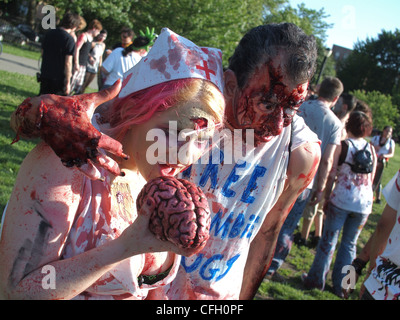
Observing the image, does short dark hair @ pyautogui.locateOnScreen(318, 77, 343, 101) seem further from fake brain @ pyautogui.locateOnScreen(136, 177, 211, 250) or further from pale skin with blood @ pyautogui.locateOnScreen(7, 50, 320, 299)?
fake brain @ pyautogui.locateOnScreen(136, 177, 211, 250)

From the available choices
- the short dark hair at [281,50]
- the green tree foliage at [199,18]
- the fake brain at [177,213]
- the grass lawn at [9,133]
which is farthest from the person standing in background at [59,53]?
the green tree foliage at [199,18]

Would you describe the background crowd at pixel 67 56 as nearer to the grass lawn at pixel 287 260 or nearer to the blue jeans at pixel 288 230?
the grass lawn at pixel 287 260

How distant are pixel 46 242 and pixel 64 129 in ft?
1.06

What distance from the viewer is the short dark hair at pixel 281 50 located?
1621 millimetres

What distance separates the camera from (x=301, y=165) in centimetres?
194

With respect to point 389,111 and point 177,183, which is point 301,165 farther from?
point 389,111

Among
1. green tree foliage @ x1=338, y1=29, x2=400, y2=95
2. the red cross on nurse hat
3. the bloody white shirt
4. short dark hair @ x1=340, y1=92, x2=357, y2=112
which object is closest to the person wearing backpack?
short dark hair @ x1=340, y1=92, x2=357, y2=112

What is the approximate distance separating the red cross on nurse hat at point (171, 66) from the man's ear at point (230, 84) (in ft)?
0.80

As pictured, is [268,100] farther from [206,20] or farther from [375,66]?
[375,66]

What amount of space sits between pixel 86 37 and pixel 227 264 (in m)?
8.22

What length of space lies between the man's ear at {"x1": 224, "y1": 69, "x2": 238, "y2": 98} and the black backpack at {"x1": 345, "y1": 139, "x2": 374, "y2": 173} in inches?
140

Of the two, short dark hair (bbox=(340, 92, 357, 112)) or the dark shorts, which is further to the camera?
the dark shorts

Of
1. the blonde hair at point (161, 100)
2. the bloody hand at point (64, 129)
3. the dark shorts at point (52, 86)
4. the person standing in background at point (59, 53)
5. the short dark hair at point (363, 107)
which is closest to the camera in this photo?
the bloody hand at point (64, 129)

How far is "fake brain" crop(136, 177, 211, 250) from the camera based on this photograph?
103 cm
